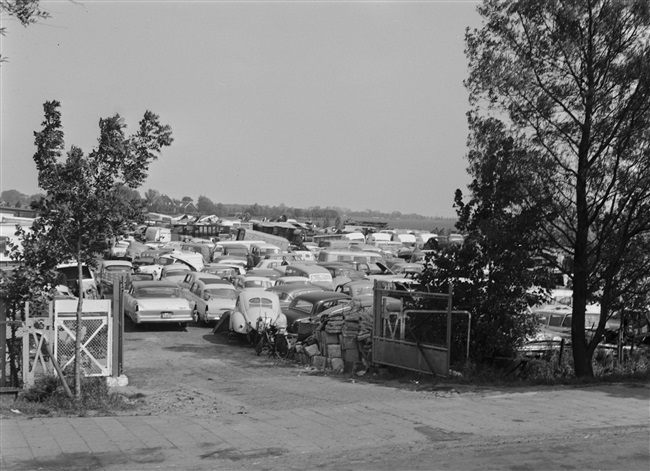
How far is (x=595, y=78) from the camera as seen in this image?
1547 cm

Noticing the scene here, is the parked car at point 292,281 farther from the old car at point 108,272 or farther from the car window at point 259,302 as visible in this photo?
the car window at point 259,302

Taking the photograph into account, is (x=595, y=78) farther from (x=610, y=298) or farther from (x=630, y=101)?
(x=610, y=298)

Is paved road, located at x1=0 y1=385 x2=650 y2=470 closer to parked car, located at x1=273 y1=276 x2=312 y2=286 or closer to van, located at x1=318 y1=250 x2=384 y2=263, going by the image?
parked car, located at x1=273 y1=276 x2=312 y2=286

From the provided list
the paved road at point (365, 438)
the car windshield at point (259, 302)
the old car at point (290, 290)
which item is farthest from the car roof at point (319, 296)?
the paved road at point (365, 438)

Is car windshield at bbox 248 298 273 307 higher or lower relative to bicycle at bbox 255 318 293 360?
higher

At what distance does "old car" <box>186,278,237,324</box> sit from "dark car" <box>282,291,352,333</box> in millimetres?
2768

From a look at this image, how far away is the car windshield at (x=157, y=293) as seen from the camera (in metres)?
24.2

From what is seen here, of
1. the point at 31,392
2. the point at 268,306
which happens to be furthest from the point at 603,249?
Result: the point at 31,392

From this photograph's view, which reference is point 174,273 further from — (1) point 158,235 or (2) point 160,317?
(1) point 158,235

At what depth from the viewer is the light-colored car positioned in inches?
842

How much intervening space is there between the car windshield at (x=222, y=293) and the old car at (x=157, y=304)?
1519mm

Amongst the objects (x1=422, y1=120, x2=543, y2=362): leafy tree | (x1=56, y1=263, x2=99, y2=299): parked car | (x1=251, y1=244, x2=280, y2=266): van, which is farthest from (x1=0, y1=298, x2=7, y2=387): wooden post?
(x1=251, y1=244, x2=280, y2=266): van

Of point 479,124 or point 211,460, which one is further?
point 479,124

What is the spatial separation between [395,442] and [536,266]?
7134mm
